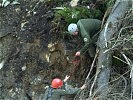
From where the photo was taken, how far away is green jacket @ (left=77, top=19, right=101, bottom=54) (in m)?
3.40

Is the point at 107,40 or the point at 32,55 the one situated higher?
the point at 107,40

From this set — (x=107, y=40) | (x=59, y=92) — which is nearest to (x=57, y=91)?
(x=59, y=92)

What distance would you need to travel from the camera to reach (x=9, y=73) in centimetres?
364

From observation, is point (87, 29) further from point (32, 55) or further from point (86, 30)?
point (32, 55)

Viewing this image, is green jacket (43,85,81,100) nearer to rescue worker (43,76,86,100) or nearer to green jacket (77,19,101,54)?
rescue worker (43,76,86,100)

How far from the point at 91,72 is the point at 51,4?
2.83ft

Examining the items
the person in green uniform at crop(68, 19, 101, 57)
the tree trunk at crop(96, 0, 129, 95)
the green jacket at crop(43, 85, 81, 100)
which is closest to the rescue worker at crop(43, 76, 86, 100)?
the green jacket at crop(43, 85, 81, 100)

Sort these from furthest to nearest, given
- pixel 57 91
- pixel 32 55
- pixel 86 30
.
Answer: pixel 32 55
pixel 86 30
pixel 57 91

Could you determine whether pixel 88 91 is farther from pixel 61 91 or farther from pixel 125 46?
pixel 125 46

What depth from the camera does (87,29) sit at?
3.49m

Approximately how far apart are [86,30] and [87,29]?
0.02 m

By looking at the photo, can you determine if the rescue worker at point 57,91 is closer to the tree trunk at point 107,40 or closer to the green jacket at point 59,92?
the green jacket at point 59,92

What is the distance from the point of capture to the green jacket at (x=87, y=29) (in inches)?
134

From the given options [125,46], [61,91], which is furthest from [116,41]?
[61,91]
